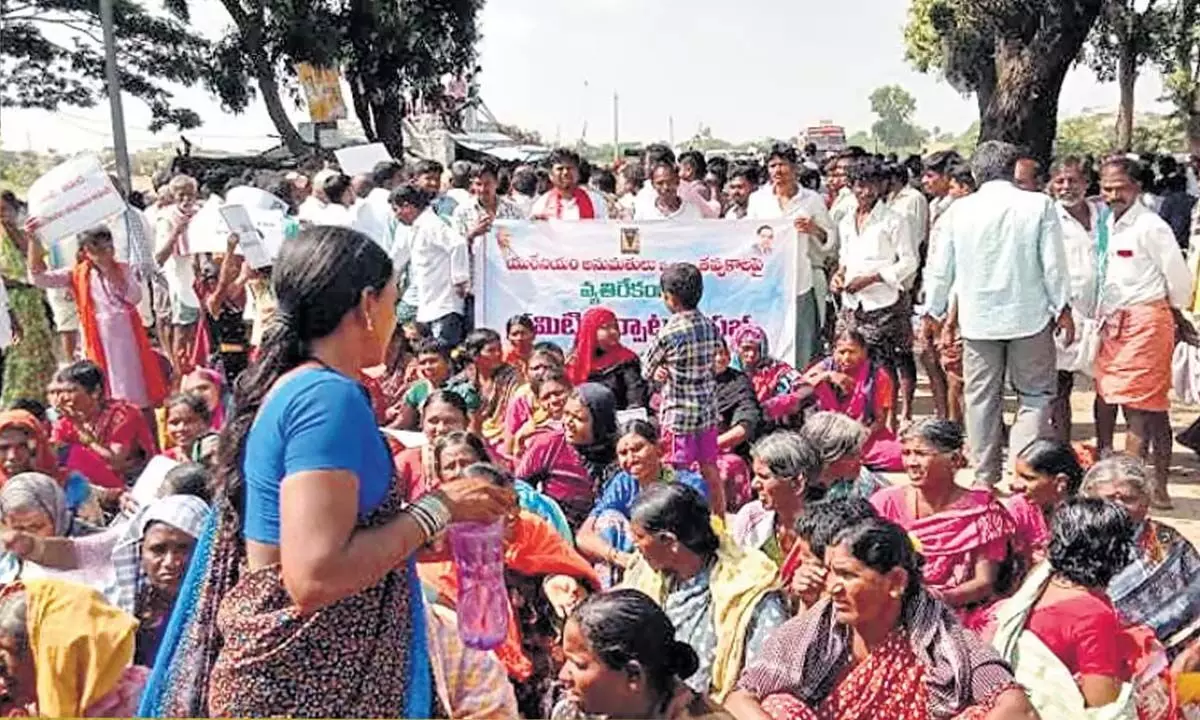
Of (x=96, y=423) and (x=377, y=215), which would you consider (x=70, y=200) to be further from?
(x=377, y=215)

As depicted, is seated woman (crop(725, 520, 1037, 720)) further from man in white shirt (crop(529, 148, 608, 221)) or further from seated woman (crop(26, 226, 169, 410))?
man in white shirt (crop(529, 148, 608, 221))

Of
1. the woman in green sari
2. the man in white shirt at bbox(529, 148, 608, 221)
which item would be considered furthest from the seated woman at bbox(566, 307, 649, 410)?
the woman in green sari

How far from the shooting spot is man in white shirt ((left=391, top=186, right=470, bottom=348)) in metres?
7.53

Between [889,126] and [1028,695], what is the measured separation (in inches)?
4615

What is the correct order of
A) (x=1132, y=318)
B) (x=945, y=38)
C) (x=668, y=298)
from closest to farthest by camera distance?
(x=668, y=298) < (x=1132, y=318) < (x=945, y=38)

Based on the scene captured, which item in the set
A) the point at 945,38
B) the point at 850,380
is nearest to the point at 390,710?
the point at 850,380

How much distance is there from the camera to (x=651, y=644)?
9.04 feet

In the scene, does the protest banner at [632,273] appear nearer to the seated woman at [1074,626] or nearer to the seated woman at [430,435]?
the seated woman at [430,435]

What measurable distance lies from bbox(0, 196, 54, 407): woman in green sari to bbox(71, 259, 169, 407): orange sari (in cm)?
75

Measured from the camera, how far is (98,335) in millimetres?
6699

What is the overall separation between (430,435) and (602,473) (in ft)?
2.07

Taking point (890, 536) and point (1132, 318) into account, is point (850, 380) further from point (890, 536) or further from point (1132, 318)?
point (890, 536)

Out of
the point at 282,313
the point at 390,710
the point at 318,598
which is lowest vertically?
the point at 390,710

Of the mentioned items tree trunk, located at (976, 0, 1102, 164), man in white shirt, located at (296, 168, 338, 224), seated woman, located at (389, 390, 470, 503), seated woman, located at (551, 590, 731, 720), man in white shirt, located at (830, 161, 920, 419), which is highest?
tree trunk, located at (976, 0, 1102, 164)
